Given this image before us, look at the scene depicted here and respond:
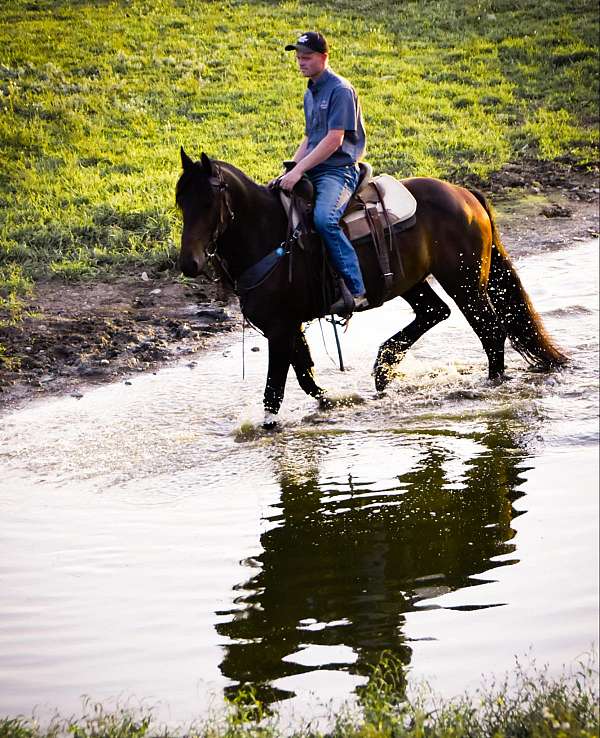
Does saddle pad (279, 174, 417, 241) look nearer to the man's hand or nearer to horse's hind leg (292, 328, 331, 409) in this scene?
the man's hand

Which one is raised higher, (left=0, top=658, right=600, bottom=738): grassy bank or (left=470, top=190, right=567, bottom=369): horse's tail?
(left=470, top=190, right=567, bottom=369): horse's tail

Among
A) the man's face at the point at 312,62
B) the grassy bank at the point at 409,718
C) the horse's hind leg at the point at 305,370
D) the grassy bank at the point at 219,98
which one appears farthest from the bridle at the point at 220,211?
the grassy bank at the point at 219,98

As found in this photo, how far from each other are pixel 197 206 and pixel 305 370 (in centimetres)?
189

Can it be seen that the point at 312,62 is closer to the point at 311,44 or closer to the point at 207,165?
the point at 311,44

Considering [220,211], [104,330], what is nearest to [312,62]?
[220,211]

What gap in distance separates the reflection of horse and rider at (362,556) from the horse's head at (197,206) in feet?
5.32

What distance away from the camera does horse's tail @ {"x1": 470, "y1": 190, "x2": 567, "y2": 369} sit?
8562mm

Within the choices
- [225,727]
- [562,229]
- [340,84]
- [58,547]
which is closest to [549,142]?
[562,229]

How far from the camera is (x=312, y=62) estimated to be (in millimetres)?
7227

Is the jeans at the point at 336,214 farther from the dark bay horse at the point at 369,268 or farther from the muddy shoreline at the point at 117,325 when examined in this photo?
the muddy shoreline at the point at 117,325

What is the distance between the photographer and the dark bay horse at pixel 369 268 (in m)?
6.83

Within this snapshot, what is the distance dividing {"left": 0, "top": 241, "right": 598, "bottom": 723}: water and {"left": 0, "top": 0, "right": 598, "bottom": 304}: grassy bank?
13.7ft

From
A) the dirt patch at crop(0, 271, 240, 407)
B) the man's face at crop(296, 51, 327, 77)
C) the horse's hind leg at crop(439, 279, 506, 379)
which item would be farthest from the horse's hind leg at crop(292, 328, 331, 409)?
the man's face at crop(296, 51, 327, 77)

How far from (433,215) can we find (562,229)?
6033mm
